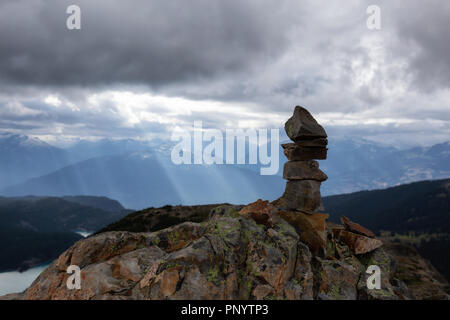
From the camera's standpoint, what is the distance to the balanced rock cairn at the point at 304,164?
90.1 ft

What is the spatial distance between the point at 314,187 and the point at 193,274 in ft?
52.3

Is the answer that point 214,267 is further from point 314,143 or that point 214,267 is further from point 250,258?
point 314,143

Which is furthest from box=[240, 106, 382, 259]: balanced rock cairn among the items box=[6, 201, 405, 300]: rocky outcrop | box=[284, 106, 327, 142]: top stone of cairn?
box=[6, 201, 405, 300]: rocky outcrop

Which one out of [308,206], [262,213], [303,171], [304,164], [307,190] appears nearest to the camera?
[262,213]

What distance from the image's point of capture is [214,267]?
689 inches

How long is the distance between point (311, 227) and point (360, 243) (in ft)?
17.2

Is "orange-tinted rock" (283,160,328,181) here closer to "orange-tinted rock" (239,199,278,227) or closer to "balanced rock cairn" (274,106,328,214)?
"balanced rock cairn" (274,106,328,214)

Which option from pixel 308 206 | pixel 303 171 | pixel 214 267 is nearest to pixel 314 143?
pixel 303 171

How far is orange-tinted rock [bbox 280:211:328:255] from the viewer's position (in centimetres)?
2353

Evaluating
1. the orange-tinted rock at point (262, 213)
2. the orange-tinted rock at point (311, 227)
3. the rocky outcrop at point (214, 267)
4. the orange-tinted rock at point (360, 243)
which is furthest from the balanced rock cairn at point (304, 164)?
the orange-tinted rock at point (360, 243)

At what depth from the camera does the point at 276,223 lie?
24.0 m
